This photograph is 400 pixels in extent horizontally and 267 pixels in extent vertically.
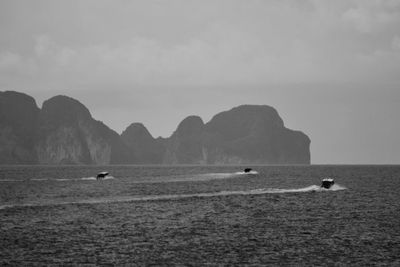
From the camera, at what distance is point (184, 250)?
1526 inches

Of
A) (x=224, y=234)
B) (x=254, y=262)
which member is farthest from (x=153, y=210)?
(x=254, y=262)

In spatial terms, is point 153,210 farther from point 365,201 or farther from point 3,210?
point 365,201

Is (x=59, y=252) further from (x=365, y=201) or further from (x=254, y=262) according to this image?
(x=365, y=201)

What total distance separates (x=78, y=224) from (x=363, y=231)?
25.5m

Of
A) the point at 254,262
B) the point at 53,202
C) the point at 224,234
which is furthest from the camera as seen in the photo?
the point at 53,202

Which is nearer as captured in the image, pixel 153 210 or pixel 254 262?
pixel 254 262

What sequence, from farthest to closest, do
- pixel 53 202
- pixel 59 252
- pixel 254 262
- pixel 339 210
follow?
pixel 53 202
pixel 339 210
pixel 59 252
pixel 254 262

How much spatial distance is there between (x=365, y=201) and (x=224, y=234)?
36663 mm

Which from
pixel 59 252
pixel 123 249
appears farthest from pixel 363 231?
pixel 59 252

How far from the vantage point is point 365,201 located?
251 feet

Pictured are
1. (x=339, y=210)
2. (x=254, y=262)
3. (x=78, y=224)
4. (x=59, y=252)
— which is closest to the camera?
(x=254, y=262)

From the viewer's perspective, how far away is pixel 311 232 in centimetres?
4731

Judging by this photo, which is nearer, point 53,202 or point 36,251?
point 36,251

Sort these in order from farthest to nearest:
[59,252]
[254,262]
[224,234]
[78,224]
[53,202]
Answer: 1. [53,202]
2. [78,224]
3. [224,234]
4. [59,252]
5. [254,262]
